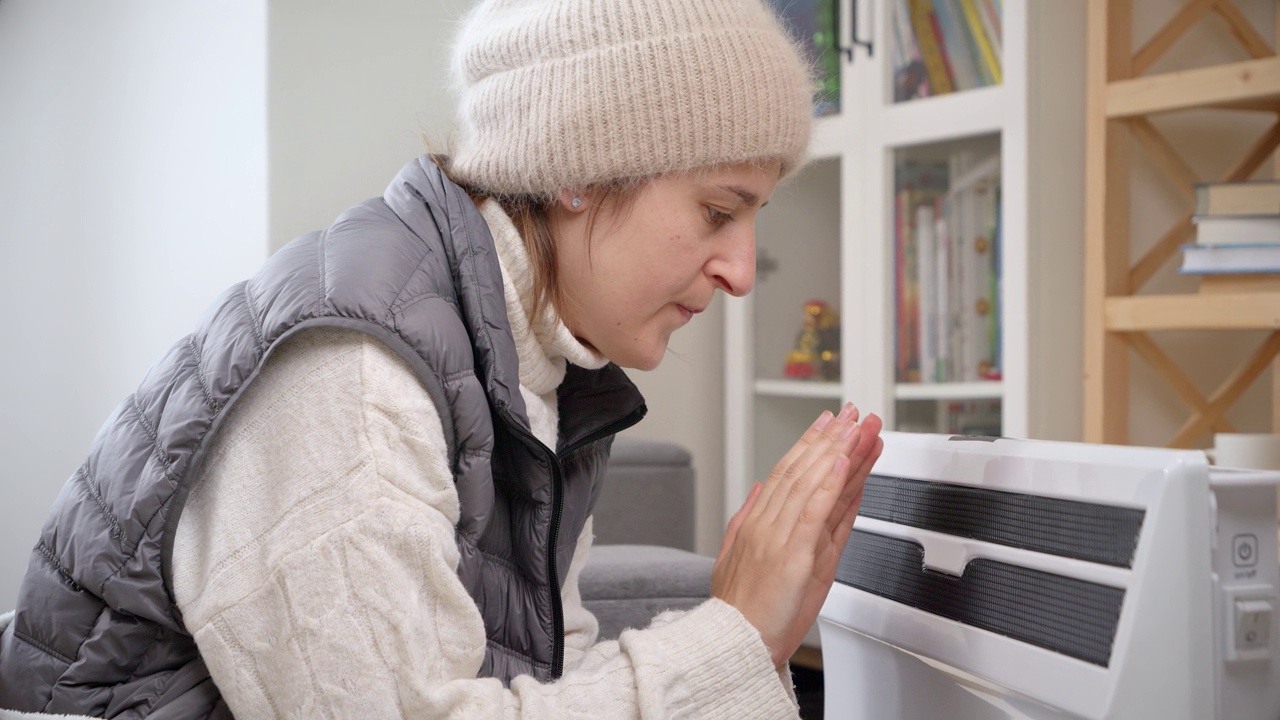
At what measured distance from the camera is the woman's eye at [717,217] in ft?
3.17

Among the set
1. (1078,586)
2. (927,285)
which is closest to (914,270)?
(927,285)

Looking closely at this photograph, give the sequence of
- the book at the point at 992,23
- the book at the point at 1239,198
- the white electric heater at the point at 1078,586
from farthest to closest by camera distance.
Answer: the book at the point at 992,23 → the book at the point at 1239,198 → the white electric heater at the point at 1078,586

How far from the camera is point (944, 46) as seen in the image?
2.21 metres

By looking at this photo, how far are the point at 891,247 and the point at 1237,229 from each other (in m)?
0.69

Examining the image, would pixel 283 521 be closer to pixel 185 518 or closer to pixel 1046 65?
pixel 185 518

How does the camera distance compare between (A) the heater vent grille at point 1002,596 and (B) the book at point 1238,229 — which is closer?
(A) the heater vent grille at point 1002,596

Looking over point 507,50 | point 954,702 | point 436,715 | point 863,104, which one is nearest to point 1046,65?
point 863,104

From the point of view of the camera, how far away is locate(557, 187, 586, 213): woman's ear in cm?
97

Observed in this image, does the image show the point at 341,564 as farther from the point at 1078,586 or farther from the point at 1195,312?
the point at 1195,312

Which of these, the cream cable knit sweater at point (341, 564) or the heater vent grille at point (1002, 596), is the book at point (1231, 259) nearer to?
the heater vent grille at point (1002, 596)

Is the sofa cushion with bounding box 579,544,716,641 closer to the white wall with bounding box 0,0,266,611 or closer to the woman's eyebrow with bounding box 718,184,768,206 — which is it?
the woman's eyebrow with bounding box 718,184,768,206

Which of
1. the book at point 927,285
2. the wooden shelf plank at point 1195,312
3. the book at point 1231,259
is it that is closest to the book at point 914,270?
the book at point 927,285

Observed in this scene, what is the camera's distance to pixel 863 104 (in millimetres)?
2314

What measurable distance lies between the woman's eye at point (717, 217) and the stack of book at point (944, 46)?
4.32 ft
